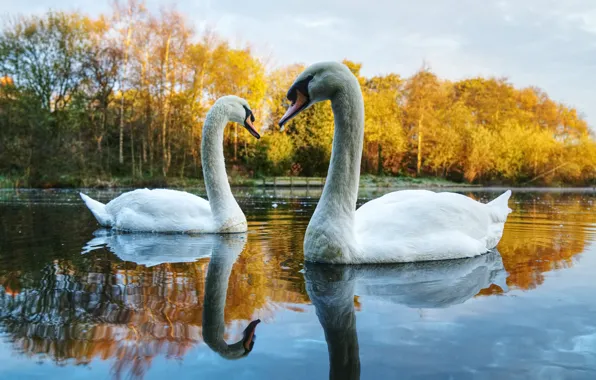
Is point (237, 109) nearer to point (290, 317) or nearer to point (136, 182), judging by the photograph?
point (290, 317)

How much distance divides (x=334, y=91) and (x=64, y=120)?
102ft

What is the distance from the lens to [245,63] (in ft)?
122

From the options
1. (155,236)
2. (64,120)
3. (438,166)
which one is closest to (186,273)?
(155,236)

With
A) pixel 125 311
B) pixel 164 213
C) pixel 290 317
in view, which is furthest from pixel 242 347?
pixel 164 213

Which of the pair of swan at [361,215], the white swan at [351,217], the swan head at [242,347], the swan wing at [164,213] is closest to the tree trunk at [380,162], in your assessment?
the swan wing at [164,213]

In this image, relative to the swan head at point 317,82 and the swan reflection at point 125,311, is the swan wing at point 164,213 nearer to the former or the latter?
the swan reflection at point 125,311

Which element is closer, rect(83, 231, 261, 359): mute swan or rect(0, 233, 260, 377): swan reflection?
rect(0, 233, 260, 377): swan reflection

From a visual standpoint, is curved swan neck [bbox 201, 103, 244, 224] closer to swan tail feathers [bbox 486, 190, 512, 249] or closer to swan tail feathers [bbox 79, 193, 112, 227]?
swan tail feathers [bbox 79, 193, 112, 227]

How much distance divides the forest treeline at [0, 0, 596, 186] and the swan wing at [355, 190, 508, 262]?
23636mm

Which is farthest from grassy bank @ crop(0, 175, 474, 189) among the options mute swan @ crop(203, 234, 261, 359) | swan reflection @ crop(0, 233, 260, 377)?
mute swan @ crop(203, 234, 261, 359)

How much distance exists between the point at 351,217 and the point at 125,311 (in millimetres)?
2049

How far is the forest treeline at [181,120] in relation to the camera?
2791 cm

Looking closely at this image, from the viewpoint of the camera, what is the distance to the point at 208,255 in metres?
5.06

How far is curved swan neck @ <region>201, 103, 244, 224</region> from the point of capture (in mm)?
6914
